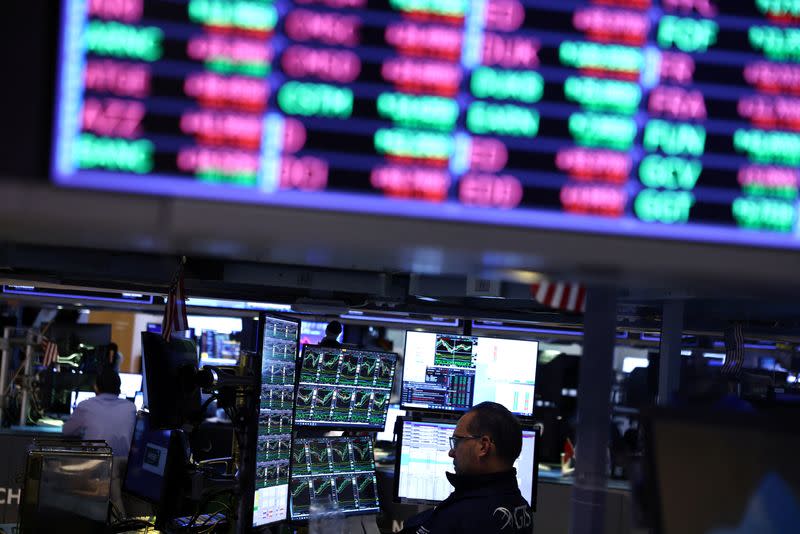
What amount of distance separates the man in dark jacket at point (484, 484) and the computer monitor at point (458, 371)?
234 cm

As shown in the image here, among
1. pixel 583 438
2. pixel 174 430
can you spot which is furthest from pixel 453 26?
pixel 174 430

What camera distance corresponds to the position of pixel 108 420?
745 centimetres

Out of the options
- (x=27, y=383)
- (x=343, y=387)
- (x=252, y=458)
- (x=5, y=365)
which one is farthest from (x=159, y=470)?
(x=5, y=365)

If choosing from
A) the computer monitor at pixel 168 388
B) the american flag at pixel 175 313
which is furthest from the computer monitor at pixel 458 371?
the computer monitor at pixel 168 388

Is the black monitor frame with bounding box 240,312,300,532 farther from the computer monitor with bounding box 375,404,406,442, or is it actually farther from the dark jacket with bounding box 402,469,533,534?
the computer monitor with bounding box 375,404,406,442

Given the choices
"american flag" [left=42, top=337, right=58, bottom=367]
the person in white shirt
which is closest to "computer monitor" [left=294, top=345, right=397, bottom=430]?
the person in white shirt

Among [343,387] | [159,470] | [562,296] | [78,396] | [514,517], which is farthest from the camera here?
[78,396]

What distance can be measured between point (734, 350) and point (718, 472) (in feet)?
17.5

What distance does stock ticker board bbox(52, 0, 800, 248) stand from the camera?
5.18 ft

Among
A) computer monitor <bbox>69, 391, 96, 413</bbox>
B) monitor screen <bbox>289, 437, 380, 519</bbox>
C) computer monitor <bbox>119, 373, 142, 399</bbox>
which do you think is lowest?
computer monitor <bbox>69, 391, 96, 413</bbox>

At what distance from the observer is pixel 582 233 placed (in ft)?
5.43

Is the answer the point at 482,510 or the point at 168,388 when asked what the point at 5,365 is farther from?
the point at 482,510

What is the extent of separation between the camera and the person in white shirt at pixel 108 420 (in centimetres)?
736

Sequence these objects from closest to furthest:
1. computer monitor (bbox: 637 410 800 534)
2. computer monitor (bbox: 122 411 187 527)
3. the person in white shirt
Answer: computer monitor (bbox: 637 410 800 534) < computer monitor (bbox: 122 411 187 527) < the person in white shirt
